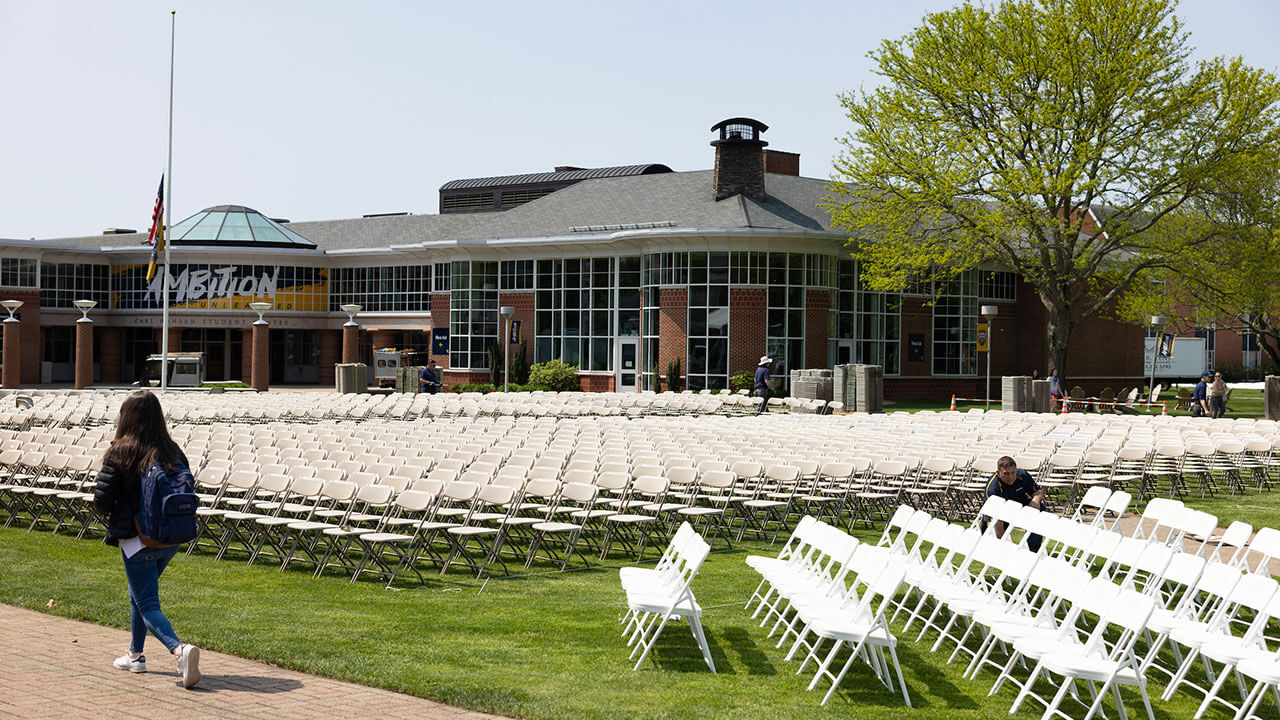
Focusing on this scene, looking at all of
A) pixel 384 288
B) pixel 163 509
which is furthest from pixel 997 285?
pixel 163 509

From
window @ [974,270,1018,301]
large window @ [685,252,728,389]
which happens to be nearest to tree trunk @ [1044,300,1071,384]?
large window @ [685,252,728,389]

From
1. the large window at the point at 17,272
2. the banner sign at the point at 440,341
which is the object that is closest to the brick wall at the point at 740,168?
the banner sign at the point at 440,341

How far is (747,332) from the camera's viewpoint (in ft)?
132

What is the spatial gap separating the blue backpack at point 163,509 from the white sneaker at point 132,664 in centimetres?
68

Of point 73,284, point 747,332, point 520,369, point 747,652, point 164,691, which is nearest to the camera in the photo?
point 164,691

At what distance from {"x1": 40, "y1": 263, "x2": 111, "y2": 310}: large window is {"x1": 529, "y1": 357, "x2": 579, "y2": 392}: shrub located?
2486cm

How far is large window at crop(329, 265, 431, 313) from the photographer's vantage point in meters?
55.1

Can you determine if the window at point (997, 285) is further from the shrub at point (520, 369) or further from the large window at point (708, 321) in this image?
the shrub at point (520, 369)

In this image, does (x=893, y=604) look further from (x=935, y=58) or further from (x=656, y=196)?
(x=656, y=196)

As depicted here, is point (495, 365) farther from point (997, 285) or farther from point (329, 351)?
point (997, 285)

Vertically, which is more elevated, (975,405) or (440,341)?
(440,341)

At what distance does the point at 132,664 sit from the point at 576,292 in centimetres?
3836

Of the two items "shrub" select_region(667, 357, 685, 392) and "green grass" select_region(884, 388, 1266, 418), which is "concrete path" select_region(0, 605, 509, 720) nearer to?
"green grass" select_region(884, 388, 1266, 418)

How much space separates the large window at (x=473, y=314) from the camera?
46.9m
